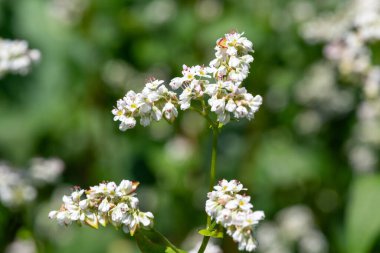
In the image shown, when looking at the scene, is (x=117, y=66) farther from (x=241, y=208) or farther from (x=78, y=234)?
(x=241, y=208)

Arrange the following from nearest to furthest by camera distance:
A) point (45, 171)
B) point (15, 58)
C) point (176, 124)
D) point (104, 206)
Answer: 1. point (104, 206)
2. point (15, 58)
3. point (45, 171)
4. point (176, 124)

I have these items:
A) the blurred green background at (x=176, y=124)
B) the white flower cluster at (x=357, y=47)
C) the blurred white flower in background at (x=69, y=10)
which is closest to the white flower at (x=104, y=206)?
the white flower cluster at (x=357, y=47)

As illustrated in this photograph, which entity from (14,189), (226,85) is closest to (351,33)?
(14,189)

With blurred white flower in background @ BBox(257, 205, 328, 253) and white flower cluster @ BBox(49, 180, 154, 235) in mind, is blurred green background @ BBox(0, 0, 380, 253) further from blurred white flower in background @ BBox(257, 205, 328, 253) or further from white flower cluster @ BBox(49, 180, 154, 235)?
white flower cluster @ BBox(49, 180, 154, 235)

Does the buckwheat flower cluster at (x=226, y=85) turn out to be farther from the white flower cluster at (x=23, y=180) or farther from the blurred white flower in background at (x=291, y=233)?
the blurred white flower in background at (x=291, y=233)

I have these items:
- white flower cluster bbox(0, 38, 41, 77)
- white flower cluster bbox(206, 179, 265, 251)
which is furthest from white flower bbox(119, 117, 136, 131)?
white flower cluster bbox(0, 38, 41, 77)

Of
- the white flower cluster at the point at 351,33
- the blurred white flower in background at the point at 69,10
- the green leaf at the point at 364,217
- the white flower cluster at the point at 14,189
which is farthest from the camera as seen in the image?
the blurred white flower in background at the point at 69,10

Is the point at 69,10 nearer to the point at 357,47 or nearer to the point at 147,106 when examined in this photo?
the point at 357,47
